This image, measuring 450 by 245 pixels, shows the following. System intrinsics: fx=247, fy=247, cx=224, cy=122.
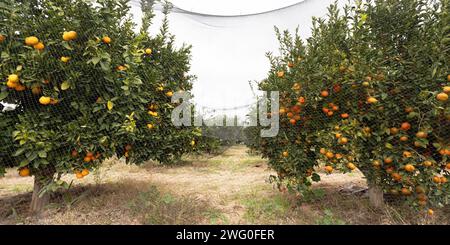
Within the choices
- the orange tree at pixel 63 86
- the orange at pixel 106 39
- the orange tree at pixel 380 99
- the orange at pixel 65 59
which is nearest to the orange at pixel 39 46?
the orange tree at pixel 63 86

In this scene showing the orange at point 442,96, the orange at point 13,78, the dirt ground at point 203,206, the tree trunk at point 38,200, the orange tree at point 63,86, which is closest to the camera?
the orange at point 442,96

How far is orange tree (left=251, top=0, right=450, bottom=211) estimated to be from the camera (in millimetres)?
1838

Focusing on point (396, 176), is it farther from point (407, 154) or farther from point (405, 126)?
point (405, 126)

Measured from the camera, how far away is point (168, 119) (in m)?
2.82

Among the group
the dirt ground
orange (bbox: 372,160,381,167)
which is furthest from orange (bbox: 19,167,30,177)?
orange (bbox: 372,160,381,167)

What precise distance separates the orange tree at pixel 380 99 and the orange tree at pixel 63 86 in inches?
60.9

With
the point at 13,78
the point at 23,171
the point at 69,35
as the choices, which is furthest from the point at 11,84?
the point at 23,171

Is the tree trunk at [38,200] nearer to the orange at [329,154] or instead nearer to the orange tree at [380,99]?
the orange tree at [380,99]

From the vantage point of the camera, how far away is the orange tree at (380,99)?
Result: 184 cm

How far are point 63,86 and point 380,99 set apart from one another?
2486mm

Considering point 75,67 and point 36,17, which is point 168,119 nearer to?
point 75,67

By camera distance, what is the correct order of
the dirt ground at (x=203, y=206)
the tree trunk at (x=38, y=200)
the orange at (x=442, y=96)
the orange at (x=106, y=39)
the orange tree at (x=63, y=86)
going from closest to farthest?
the orange at (x=442, y=96) → the orange tree at (x=63, y=86) → the orange at (x=106, y=39) → the dirt ground at (x=203, y=206) → the tree trunk at (x=38, y=200)
